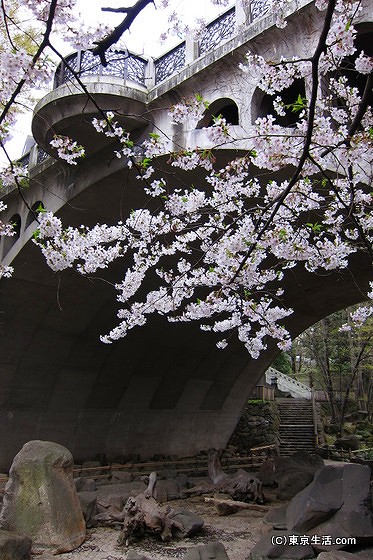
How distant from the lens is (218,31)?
25.7ft

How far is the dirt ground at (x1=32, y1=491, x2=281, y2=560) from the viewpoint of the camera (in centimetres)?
657

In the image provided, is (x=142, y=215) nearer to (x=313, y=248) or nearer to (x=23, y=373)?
(x=313, y=248)

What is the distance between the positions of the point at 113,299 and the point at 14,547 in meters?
6.84

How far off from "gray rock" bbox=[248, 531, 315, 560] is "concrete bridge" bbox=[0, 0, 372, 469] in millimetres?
3689

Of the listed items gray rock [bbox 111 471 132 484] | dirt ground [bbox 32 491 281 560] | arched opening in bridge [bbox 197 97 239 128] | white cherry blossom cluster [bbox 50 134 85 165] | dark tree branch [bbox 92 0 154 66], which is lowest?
dirt ground [bbox 32 491 281 560]

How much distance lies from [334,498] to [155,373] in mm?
8472

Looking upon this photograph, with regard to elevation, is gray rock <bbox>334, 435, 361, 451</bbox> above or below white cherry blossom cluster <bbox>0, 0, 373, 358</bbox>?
below

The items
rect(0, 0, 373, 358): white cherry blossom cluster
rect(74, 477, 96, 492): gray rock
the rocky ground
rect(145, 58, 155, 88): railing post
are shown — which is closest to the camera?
rect(0, 0, 373, 358): white cherry blossom cluster

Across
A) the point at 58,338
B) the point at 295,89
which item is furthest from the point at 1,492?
the point at 295,89

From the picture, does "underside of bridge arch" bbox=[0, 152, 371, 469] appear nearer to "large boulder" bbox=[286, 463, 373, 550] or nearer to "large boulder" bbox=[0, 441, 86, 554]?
"large boulder" bbox=[0, 441, 86, 554]

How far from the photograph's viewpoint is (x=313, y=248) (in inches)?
240

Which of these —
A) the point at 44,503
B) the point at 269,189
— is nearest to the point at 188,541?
the point at 44,503

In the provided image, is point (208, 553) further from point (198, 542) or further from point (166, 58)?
point (166, 58)

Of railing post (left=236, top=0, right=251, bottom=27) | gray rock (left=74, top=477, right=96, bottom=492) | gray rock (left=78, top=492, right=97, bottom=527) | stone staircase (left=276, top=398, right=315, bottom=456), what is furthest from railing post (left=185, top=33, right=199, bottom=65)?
stone staircase (left=276, top=398, right=315, bottom=456)
